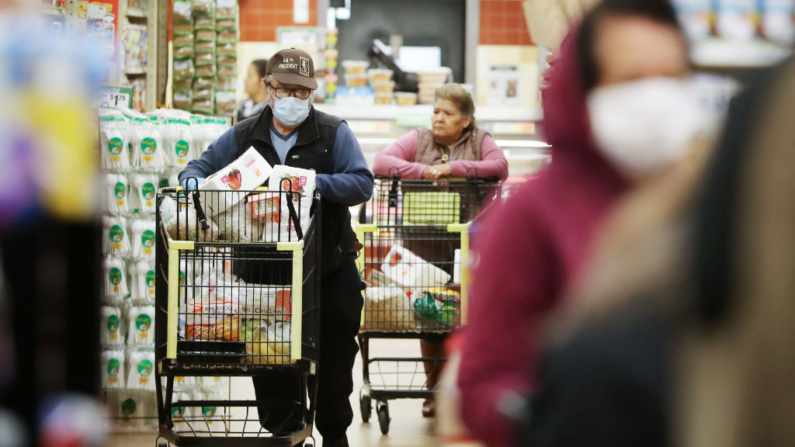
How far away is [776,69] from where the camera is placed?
0.72m

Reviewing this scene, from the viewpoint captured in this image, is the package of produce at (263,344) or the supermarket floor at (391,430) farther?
the supermarket floor at (391,430)

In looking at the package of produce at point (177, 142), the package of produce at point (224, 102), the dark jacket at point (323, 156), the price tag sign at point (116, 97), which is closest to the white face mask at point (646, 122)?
the dark jacket at point (323, 156)

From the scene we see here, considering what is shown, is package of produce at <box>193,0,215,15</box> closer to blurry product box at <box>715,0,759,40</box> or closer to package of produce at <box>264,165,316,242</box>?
package of produce at <box>264,165,316,242</box>

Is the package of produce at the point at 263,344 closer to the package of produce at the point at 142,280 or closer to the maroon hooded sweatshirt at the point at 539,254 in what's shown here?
the package of produce at the point at 142,280

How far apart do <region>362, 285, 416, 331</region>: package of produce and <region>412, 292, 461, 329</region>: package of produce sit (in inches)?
2.3

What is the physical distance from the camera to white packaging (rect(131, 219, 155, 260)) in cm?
496

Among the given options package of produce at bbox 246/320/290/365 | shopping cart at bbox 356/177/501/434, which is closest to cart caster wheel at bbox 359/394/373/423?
shopping cart at bbox 356/177/501/434

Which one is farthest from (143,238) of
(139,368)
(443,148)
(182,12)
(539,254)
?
(539,254)

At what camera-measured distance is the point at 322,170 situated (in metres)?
4.29

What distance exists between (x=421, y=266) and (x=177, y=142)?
1389 millimetres

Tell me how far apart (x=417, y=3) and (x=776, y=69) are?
1363cm

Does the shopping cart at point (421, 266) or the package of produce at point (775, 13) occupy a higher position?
the package of produce at point (775, 13)

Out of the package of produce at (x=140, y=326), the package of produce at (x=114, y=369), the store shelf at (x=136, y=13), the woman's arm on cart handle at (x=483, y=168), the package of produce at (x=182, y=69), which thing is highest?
the store shelf at (x=136, y=13)

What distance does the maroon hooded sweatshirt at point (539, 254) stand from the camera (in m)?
1.45
